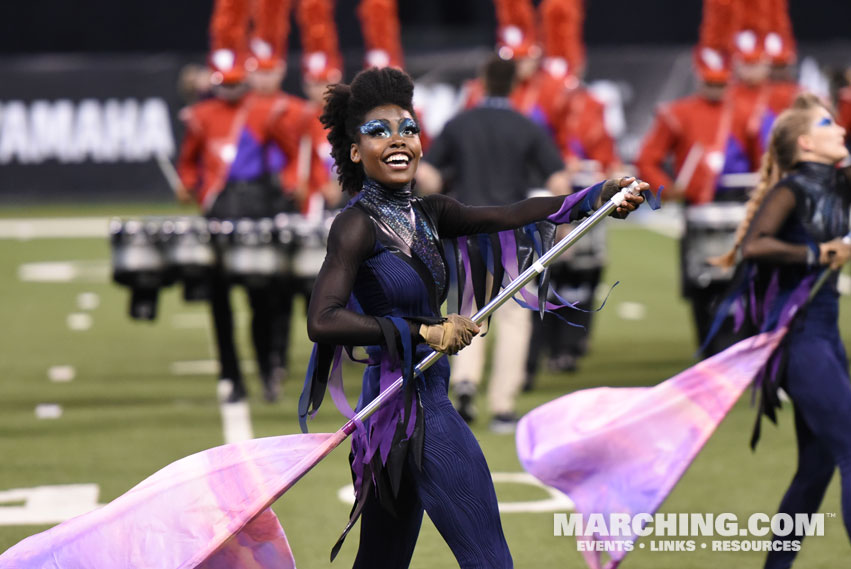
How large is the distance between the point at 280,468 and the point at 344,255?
0.68 metres

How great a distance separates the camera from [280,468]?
4.18m

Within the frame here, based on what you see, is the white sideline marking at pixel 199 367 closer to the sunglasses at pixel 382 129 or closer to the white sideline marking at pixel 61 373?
the white sideline marking at pixel 61 373

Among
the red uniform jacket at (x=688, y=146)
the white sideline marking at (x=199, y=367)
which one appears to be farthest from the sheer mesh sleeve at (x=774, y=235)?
the white sideline marking at (x=199, y=367)

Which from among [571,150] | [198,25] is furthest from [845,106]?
[198,25]

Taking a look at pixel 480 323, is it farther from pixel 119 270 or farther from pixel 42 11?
pixel 42 11

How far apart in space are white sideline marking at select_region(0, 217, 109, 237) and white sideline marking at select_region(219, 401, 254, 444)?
10293 mm

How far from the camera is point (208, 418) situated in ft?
27.8

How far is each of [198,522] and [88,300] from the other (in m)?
9.90

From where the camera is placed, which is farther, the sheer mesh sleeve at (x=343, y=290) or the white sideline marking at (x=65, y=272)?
the white sideline marking at (x=65, y=272)

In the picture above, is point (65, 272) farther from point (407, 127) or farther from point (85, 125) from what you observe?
point (407, 127)

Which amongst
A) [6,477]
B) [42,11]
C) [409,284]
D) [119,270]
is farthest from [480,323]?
[42,11]

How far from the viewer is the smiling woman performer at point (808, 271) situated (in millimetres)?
4895

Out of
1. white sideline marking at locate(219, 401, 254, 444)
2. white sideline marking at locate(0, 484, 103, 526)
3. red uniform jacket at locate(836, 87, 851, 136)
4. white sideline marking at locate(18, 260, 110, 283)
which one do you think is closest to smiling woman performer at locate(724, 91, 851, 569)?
white sideline marking at locate(0, 484, 103, 526)

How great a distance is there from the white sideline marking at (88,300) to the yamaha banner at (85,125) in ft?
23.5
